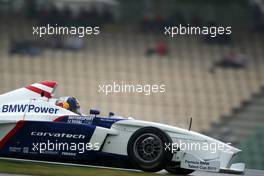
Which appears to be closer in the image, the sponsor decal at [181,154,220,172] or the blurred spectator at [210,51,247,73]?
the sponsor decal at [181,154,220,172]

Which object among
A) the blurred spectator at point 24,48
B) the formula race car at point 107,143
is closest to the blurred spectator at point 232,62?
the blurred spectator at point 24,48

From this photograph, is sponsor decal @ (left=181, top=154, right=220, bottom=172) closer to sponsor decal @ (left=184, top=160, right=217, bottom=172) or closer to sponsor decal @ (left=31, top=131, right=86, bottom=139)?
sponsor decal @ (left=184, top=160, right=217, bottom=172)

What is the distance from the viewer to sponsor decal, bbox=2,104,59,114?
8.84 meters

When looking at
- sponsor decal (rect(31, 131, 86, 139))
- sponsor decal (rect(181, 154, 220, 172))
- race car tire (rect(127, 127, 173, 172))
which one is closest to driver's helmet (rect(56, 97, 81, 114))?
sponsor decal (rect(31, 131, 86, 139))

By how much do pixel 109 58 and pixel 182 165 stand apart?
581 inches

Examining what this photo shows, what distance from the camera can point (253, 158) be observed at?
1527 centimetres

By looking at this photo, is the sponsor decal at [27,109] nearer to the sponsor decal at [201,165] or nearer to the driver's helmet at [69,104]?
the driver's helmet at [69,104]

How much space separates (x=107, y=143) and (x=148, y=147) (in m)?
0.49

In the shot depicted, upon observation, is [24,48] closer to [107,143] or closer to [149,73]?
[149,73]

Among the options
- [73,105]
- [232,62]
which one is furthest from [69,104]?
[232,62]

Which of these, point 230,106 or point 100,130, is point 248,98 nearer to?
point 230,106

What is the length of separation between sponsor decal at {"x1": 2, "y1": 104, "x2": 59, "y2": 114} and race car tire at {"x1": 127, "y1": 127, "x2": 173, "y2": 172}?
1.09 metres

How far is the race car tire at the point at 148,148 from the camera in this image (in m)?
8.30

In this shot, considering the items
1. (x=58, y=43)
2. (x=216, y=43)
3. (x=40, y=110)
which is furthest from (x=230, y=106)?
(x=40, y=110)
